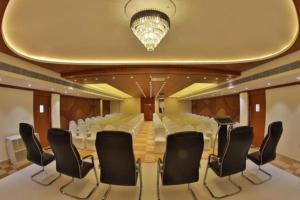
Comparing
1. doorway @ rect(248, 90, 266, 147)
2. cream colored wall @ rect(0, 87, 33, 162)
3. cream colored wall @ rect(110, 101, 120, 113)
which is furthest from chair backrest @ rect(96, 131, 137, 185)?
cream colored wall @ rect(110, 101, 120, 113)

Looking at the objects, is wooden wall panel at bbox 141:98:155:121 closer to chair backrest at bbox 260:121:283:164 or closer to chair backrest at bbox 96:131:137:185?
chair backrest at bbox 260:121:283:164

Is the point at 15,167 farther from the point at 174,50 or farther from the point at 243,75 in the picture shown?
the point at 243,75

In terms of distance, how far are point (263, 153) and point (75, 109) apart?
11.7 metres

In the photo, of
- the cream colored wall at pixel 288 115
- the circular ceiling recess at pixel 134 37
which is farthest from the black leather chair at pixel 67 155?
the cream colored wall at pixel 288 115

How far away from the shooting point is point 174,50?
3.99m

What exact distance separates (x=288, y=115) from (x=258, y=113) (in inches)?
69.5

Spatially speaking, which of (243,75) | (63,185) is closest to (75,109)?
(63,185)

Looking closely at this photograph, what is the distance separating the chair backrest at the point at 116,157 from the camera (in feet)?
8.56

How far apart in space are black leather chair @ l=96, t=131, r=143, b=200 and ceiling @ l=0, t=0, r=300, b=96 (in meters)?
1.69

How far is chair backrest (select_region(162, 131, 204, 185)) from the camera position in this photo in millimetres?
2615

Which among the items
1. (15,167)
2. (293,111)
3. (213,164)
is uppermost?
(293,111)

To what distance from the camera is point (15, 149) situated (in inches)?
207

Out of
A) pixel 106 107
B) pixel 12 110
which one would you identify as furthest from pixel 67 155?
pixel 106 107

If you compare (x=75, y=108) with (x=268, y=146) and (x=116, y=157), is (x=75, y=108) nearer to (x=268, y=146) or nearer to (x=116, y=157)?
(x=116, y=157)
